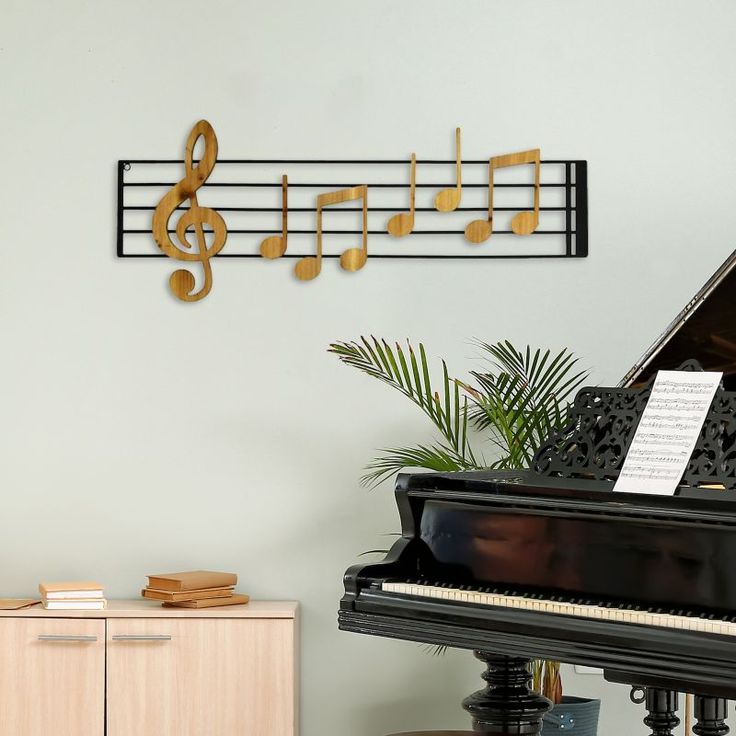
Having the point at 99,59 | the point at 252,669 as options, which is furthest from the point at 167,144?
the point at 252,669

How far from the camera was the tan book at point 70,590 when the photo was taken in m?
3.25

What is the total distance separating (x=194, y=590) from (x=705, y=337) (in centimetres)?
176

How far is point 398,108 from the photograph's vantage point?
11.9 feet

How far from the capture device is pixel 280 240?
359 centimetres

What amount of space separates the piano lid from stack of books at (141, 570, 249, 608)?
Result: 151cm

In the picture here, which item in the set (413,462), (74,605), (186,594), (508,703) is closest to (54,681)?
(74,605)

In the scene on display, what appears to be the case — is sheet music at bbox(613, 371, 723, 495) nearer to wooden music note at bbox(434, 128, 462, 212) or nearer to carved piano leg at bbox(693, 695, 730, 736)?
carved piano leg at bbox(693, 695, 730, 736)

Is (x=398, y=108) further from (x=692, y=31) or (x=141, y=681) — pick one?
(x=141, y=681)

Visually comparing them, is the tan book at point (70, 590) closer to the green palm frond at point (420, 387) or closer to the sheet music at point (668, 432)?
the green palm frond at point (420, 387)

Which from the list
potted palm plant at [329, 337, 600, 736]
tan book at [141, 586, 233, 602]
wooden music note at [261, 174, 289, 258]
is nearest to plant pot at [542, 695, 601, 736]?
potted palm plant at [329, 337, 600, 736]

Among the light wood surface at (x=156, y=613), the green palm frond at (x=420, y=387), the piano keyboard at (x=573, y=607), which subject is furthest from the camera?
the light wood surface at (x=156, y=613)

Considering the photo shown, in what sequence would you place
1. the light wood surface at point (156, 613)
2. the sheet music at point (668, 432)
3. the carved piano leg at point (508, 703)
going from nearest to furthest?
the sheet music at point (668, 432) < the carved piano leg at point (508, 703) < the light wood surface at point (156, 613)

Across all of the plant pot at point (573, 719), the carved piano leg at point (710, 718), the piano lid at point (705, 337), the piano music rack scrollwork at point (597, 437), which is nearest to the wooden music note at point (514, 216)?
the piano lid at point (705, 337)

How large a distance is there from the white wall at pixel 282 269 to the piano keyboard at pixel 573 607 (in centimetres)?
118
